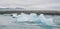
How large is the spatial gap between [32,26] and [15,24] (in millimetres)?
130

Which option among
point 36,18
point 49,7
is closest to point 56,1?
point 49,7

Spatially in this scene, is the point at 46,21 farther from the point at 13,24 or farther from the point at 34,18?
the point at 13,24

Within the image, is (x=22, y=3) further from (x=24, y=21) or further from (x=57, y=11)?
(x=57, y=11)

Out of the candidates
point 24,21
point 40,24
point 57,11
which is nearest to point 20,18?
point 24,21

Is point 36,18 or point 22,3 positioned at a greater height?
point 22,3

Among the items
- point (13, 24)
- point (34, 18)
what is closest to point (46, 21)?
point (34, 18)

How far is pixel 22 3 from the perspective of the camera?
65 cm

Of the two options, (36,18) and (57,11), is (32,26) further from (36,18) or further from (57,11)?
(57,11)

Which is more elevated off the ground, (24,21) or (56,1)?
(56,1)

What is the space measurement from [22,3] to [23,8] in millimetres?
40

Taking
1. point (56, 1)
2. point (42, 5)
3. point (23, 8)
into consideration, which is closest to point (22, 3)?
point (23, 8)

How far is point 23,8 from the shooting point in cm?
64

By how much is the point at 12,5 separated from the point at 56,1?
338 millimetres

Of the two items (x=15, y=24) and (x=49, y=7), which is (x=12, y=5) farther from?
(x=49, y=7)
